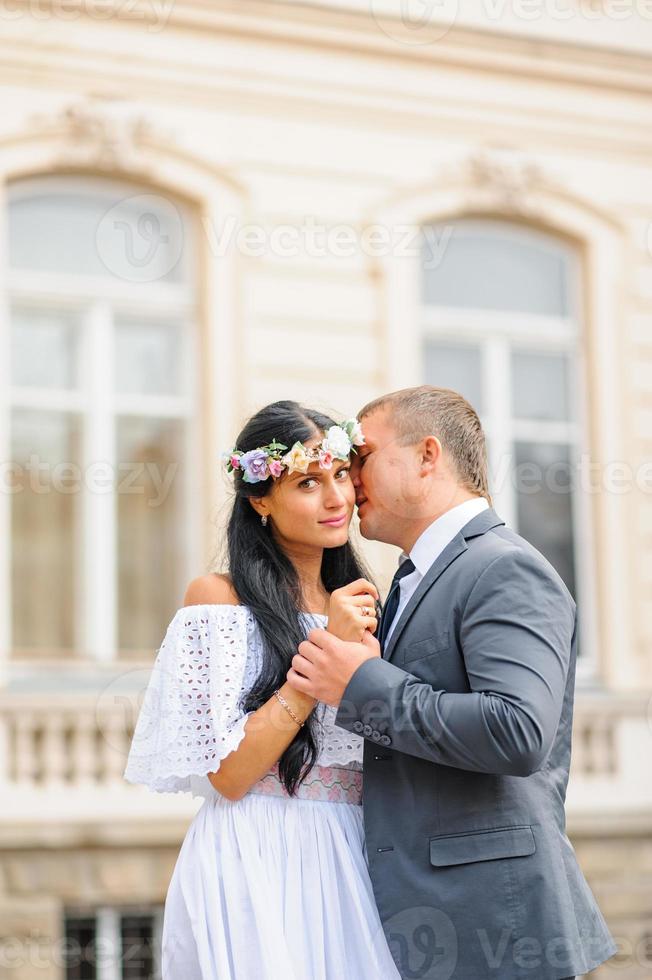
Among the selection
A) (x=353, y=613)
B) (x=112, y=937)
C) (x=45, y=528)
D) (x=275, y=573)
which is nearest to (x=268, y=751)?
(x=353, y=613)

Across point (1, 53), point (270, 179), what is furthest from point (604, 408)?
point (1, 53)

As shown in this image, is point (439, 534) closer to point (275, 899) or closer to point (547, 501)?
point (275, 899)

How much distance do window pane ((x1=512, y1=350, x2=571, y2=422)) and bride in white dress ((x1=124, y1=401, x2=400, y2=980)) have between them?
5.56m

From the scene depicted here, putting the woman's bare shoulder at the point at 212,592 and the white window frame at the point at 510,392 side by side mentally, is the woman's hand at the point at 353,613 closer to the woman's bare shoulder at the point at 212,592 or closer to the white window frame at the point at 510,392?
the woman's bare shoulder at the point at 212,592

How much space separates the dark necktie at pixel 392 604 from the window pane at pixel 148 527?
15.3 ft

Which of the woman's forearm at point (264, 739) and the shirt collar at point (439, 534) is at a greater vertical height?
the shirt collar at point (439, 534)

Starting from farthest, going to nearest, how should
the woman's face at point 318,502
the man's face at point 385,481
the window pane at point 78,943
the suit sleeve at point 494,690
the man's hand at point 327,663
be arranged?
1. the window pane at point 78,943
2. the woman's face at point 318,502
3. the man's face at point 385,481
4. the man's hand at point 327,663
5. the suit sleeve at point 494,690

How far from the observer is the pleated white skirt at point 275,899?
3.10 meters

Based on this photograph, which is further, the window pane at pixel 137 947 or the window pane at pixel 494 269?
the window pane at pixel 494 269

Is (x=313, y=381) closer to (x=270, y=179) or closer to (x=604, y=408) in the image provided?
(x=270, y=179)

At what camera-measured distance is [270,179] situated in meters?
8.09

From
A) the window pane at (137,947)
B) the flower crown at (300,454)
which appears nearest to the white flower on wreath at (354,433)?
the flower crown at (300,454)

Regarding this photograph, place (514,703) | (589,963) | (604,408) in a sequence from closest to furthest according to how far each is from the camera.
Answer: (514,703) < (589,963) < (604,408)

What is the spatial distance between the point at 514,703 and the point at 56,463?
17.6ft
